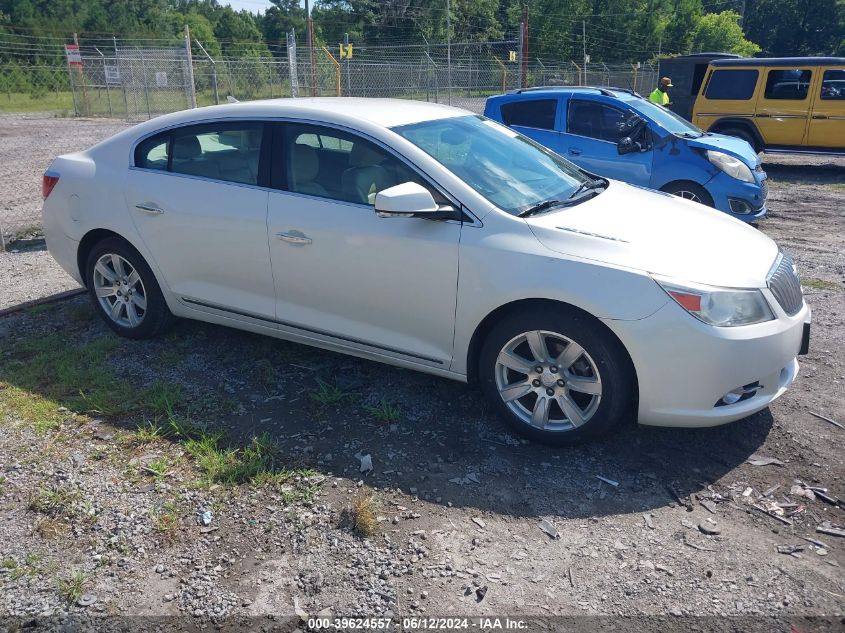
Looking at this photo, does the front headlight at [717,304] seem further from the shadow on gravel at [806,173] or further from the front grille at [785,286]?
the shadow on gravel at [806,173]

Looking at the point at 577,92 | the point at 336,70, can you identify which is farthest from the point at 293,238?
the point at 336,70

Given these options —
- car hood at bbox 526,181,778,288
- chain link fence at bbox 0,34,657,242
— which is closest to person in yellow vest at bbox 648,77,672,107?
chain link fence at bbox 0,34,657,242

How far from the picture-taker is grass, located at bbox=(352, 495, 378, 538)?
314 cm

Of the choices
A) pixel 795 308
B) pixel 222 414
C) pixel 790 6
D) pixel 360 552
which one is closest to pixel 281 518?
pixel 360 552

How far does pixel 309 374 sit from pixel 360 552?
174cm

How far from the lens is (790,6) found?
58969 millimetres

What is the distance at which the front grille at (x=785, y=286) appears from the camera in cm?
363

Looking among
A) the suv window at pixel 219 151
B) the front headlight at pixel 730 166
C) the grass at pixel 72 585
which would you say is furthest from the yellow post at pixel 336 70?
the grass at pixel 72 585

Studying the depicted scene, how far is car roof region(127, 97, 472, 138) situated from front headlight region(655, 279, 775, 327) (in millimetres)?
1885

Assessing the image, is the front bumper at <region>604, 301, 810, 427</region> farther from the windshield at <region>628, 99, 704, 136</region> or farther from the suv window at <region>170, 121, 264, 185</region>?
the windshield at <region>628, 99, 704, 136</region>

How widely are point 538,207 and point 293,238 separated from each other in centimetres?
141

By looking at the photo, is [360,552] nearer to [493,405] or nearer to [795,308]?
[493,405]

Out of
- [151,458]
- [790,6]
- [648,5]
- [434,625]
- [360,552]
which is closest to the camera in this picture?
[434,625]

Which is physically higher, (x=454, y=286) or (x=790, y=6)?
(x=790, y=6)
